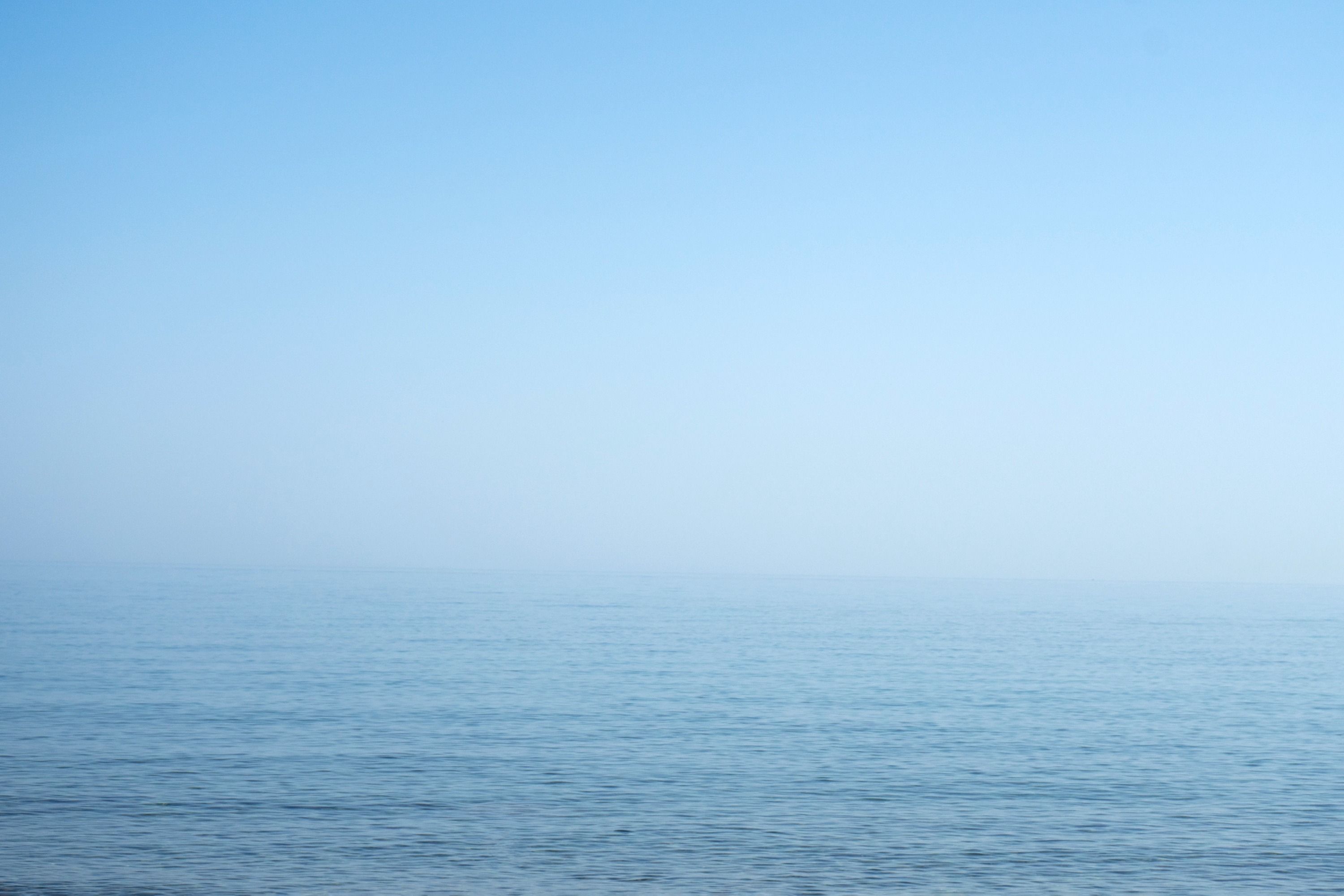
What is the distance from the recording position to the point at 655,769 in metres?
28.0

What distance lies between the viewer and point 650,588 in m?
184

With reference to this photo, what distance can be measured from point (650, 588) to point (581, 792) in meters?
160

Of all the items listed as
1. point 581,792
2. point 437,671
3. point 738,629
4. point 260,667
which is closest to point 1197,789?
point 581,792

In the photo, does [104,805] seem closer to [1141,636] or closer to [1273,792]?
[1273,792]

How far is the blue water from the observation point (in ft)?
64.2

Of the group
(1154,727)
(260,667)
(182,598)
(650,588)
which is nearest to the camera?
(1154,727)

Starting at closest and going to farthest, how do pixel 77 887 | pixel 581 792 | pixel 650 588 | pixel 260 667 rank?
pixel 77 887 < pixel 581 792 < pixel 260 667 < pixel 650 588

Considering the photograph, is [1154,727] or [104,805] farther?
[1154,727]

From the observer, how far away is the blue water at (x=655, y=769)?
1958 cm

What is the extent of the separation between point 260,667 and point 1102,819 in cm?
3666

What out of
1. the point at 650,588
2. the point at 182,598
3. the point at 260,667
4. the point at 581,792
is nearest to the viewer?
the point at 581,792

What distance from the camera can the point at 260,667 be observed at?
4938 cm

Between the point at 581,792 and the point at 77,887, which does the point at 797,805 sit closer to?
the point at 581,792

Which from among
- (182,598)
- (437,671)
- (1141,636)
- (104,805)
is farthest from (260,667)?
(182,598)
